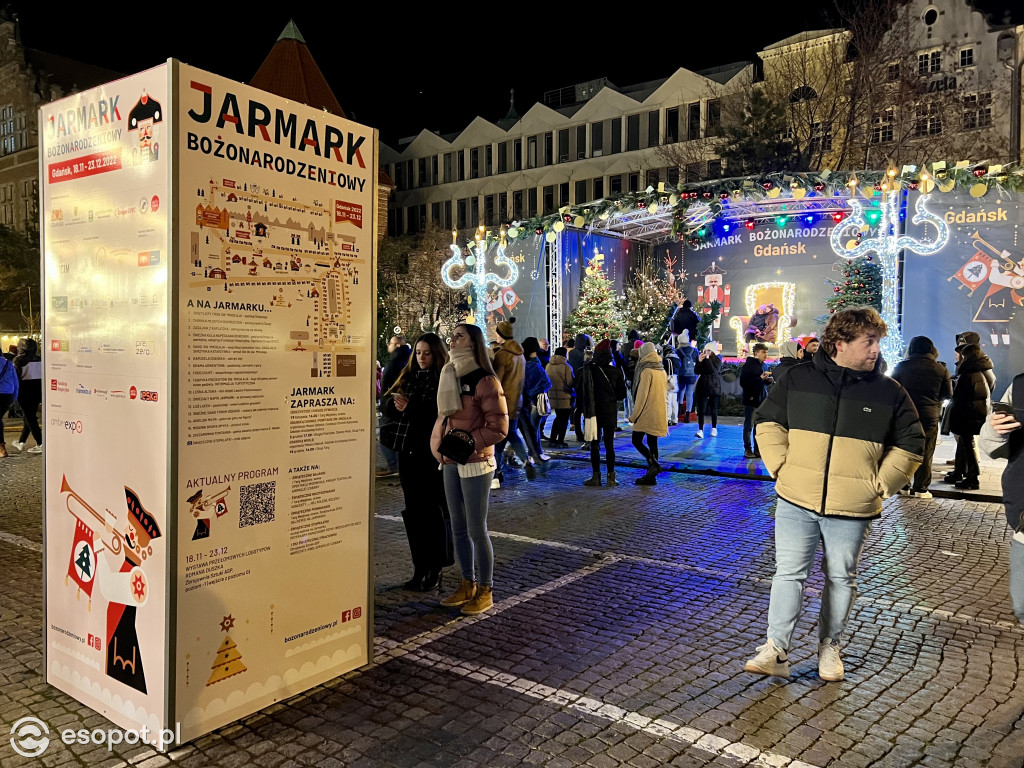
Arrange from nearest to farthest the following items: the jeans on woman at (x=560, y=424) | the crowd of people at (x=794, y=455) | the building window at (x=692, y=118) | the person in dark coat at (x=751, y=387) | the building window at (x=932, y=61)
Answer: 1. the crowd of people at (x=794, y=455)
2. the person in dark coat at (x=751, y=387)
3. the jeans on woman at (x=560, y=424)
4. the building window at (x=932, y=61)
5. the building window at (x=692, y=118)

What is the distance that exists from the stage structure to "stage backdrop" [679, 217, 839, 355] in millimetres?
17887

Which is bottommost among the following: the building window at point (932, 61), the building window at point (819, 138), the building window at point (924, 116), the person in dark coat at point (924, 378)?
the person in dark coat at point (924, 378)

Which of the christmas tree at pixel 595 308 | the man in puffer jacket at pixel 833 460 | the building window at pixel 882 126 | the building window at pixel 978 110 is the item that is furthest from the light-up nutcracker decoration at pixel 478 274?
the building window at pixel 978 110

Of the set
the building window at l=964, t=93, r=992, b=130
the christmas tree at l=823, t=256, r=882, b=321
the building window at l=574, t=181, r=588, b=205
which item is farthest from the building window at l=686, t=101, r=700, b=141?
the christmas tree at l=823, t=256, r=882, b=321

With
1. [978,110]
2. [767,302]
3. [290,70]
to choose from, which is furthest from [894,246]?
[978,110]

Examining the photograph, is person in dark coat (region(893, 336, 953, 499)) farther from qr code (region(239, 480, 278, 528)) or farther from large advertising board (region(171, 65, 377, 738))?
qr code (region(239, 480, 278, 528))

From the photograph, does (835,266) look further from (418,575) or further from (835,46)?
(418,575)

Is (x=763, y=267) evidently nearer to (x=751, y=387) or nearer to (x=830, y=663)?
(x=751, y=387)

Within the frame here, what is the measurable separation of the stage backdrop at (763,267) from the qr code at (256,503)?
1832 centimetres

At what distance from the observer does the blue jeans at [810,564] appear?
394 cm

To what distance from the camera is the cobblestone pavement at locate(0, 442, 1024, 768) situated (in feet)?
11.0

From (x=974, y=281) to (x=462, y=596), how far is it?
11066mm

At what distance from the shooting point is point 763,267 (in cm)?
2152

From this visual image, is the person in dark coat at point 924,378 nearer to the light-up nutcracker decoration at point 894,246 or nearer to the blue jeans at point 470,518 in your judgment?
the light-up nutcracker decoration at point 894,246
